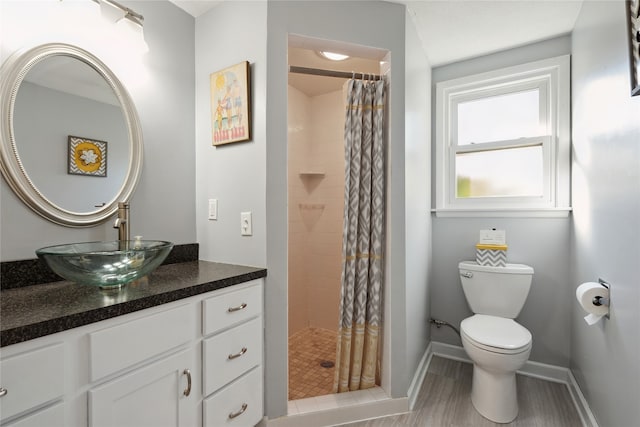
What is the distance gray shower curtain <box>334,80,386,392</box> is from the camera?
69.7 inches

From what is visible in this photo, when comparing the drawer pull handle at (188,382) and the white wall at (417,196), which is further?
the white wall at (417,196)

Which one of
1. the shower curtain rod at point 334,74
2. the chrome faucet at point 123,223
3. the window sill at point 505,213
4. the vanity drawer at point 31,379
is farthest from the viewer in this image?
the window sill at point 505,213

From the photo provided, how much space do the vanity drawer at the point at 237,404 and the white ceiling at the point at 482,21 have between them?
80.4 inches

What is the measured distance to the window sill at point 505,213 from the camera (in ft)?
6.78

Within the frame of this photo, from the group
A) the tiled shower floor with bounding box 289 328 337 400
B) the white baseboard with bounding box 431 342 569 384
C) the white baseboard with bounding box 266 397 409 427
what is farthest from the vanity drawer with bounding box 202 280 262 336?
the white baseboard with bounding box 431 342 569 384

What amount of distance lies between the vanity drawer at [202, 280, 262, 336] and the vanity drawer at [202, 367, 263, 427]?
0.95 ft

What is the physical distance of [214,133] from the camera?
171 centimetres

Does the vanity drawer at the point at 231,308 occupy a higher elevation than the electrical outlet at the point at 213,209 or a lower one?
lower

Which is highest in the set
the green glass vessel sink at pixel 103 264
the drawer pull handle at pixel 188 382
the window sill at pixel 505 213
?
the window sill at pixel 505 213

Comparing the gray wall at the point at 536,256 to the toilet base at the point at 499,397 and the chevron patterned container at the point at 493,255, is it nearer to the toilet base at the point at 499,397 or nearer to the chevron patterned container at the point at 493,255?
the chevron patterned container at the point at 493,255

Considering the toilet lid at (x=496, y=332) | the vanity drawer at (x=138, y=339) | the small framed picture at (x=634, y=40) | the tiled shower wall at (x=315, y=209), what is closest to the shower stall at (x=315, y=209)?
the tiled shower wall at (x=315, y=209)

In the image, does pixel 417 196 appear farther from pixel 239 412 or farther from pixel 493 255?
pixel 239 412

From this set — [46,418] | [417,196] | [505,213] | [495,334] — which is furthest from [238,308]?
[505,213]

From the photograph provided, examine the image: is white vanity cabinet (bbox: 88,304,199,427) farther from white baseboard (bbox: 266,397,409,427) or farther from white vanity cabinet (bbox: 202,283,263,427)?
white baseboard (bbox: 266,397,409,427)
